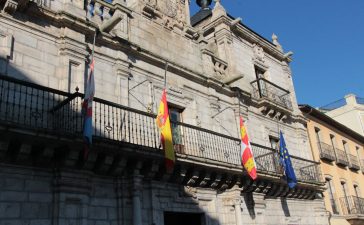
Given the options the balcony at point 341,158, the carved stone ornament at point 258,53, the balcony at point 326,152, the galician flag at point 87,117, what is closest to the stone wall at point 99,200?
the galician flag at point 87,117

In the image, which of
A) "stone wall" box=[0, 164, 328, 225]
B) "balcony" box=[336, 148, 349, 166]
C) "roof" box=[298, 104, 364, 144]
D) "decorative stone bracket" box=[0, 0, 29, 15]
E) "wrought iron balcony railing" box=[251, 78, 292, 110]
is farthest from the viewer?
"balcony" box=[336, 148, 349, 166]

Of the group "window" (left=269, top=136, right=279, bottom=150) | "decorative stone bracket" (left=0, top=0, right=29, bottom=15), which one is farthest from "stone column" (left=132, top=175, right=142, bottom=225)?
"window" (left=269, top=136, right=279, bottom=150)

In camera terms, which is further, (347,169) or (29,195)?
(347,169)

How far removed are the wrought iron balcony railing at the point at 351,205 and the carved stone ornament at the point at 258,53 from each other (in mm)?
8171

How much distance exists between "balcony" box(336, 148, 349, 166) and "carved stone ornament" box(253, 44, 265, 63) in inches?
282

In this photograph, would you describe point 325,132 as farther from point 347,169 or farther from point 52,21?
point 52,21

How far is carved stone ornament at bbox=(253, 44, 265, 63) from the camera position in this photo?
17.7 m

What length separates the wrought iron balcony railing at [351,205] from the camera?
1953cm

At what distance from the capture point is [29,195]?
785 cm

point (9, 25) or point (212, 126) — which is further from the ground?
point (9, 25)

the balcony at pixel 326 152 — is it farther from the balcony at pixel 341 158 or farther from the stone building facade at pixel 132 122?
the stone building facade at pixel 132 122

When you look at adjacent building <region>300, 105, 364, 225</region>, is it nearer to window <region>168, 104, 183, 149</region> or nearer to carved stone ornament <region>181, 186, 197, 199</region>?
window <region>168, 104, 183, 149</region>

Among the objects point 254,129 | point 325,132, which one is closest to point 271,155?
point 254,129

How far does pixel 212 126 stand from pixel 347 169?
39.6 feet
